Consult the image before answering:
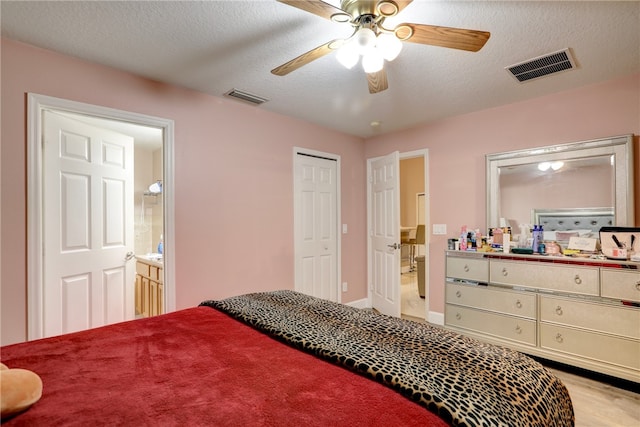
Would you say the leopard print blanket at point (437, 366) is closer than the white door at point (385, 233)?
Yes

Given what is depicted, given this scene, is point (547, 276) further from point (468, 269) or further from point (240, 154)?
point (240, 154)

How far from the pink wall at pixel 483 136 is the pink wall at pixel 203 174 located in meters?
1.13

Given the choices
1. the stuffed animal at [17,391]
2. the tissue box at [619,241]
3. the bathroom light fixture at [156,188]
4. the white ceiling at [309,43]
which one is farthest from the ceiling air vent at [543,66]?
the bathroom light fixture at [156,188]

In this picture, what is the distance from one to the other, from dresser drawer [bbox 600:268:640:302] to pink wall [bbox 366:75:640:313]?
22.9 inches

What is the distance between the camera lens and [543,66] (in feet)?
7.63

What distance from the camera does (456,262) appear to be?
10.1ft

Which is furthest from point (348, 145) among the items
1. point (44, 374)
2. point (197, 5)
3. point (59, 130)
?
point (44, 374)

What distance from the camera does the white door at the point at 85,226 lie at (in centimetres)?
238

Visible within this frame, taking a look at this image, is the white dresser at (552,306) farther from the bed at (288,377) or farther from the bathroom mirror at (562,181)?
the bed at (288,377)

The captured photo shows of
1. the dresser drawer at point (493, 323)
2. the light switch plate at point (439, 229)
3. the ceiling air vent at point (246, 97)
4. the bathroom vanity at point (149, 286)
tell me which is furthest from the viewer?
the light switch plate at point (439, 229)

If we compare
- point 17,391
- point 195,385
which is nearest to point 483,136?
point 195,385

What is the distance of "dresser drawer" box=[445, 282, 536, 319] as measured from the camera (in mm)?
2633

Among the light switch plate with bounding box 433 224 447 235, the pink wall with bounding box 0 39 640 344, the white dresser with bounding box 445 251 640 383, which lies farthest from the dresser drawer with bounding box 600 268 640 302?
the light switch plate with bounding box 433 224 447 235

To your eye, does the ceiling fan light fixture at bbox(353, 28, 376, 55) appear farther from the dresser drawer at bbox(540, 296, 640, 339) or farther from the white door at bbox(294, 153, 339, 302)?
the dresser drawer at bbox(540, 296, 640, 339)
